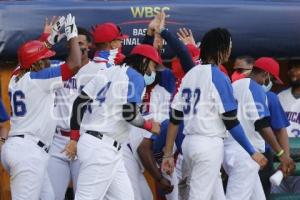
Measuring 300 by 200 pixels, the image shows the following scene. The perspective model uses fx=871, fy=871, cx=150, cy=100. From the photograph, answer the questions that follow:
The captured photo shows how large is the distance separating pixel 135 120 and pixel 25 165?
40.0 inches

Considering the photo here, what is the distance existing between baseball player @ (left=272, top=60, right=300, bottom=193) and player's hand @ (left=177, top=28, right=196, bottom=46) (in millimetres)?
1380

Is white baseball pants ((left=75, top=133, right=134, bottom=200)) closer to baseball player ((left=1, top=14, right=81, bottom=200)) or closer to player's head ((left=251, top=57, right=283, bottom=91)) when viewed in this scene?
baseball player ((left=1, top=14, right=81, bottom=200))

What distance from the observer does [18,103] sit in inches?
272

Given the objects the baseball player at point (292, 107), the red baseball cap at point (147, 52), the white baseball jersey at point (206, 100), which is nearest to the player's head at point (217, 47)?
the white baseball jersey at point (206, 100)

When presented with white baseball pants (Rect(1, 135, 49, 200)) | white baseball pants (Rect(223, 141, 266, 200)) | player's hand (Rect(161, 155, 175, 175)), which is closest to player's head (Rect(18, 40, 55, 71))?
white baseball pants (Rect(1, 135, 49, 200))

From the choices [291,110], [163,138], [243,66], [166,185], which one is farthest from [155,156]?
[291,110]

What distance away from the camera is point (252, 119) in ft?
23.9

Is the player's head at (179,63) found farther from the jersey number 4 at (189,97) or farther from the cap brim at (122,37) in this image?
the jersey number 4 at (189,97)

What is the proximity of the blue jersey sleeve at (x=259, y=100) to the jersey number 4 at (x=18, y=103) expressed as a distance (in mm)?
1911

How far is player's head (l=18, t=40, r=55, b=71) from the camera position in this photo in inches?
272

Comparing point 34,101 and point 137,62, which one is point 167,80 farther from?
point 34,101

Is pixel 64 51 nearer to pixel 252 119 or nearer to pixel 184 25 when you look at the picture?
pixel 184 25

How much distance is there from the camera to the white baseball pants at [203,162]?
21.8 ft

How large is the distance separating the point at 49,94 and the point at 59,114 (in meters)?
0.81
